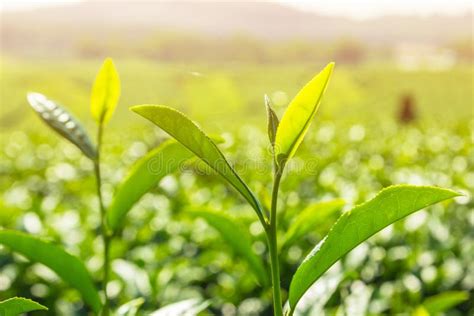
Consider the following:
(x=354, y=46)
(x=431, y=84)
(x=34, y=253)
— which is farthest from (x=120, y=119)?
(x=354, y=46)

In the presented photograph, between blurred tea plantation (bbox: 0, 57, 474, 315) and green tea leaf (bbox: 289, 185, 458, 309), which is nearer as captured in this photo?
green tea leaf (bbox: 289, 185, 458, 309)

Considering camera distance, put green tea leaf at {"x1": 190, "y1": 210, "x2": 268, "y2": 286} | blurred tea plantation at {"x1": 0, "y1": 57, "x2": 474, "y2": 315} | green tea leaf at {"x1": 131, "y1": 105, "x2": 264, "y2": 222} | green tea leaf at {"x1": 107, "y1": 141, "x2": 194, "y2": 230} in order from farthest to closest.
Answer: blurred tea plantation at {"x1": 0, "y1": 57, "x2": 474, "y2": 315}
green tea leaf at {"x1": 190, "y1": 210, "x2": 268, "y2": 286}
green tea leaf at {"x1": 107, "y1": 141, "x2": 194, "y2": 230}
green tea leaf at {"x1": 131, "y1": 105, "x2": 264, "y2": 222}

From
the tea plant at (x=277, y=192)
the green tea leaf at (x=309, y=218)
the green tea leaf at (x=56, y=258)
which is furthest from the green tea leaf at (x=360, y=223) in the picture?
the green tea leaf at (x=56, y=258)

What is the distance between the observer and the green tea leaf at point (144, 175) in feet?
2.85

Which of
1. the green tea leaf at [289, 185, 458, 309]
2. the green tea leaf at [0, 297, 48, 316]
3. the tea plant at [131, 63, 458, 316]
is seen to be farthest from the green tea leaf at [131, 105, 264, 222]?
the green tea leaf at [0, 297, 48, 316]

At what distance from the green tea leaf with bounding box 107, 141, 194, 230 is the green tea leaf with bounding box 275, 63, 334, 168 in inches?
7.0

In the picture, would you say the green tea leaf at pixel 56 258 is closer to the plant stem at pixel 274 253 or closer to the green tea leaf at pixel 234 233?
the green tea leaf at pixel 234 233

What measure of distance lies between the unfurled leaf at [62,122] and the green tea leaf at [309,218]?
32cm

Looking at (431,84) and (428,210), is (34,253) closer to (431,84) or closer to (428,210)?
(428,210)

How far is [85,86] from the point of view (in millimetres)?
23906

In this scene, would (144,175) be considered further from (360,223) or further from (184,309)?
(360,223)

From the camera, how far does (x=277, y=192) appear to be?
0.72 metres

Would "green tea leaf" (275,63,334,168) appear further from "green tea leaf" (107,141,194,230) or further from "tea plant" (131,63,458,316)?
"green tea leaf" (107,141,194,230)

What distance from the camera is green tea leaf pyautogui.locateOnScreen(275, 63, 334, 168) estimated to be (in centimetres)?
70
